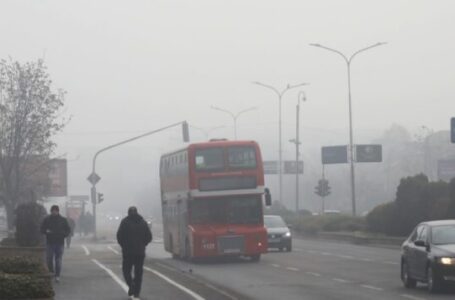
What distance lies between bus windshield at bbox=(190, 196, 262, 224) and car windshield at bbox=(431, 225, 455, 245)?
13.8 m

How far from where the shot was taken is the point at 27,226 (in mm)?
32250

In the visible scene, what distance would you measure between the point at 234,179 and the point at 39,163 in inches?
563

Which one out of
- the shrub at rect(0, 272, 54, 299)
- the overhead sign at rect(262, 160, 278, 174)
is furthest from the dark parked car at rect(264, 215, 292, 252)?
the overhead sign at rect(262, 160, 278, 174)

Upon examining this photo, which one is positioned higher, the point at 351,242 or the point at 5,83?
the point at 5,83

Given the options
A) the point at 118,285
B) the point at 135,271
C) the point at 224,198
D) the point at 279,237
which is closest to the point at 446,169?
the point at 279,237

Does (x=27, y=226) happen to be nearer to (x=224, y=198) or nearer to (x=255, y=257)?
(x=224, y=198)

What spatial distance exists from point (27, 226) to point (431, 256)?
43.7ft

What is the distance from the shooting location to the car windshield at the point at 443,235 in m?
23.6

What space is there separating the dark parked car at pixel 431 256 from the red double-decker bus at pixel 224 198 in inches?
481

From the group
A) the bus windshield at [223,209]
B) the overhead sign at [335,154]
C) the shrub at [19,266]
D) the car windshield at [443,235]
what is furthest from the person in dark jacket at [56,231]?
the overhead sign at [335,154]

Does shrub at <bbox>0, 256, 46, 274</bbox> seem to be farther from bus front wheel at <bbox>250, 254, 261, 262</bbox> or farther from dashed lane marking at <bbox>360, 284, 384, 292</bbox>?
bus front wheel at <bbox>250, 254, 261, 262</bbox>

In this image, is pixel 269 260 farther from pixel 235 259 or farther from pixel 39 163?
pixel 39 163

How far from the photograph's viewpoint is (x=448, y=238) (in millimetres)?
23672

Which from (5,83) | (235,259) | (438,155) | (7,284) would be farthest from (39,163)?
(438,155)
